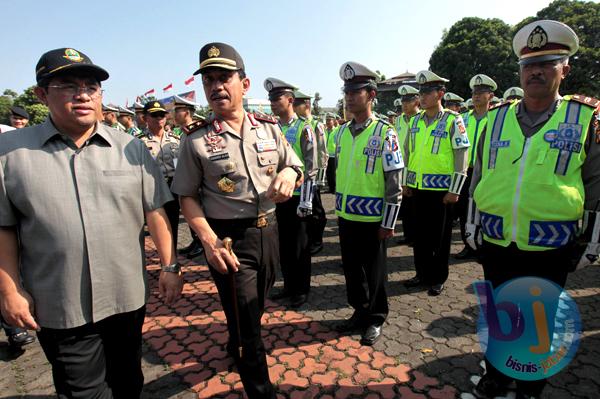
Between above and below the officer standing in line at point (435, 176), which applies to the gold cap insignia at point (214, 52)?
above

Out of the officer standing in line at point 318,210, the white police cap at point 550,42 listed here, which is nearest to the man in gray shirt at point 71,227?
the white police cap at point 550,42

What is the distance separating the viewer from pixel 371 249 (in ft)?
11.0

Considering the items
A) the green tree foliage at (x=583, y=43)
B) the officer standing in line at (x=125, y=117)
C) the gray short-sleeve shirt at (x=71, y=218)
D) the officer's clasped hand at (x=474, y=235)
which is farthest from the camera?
the green tree foliage at (x=583, y=43)

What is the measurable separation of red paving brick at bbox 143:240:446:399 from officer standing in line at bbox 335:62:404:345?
15.2 inches

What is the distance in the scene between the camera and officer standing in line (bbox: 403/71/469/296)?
416 cm

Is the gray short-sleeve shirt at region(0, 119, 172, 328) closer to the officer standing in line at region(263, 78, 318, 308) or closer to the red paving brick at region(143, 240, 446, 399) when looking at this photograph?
the red paving brick at region(143, 240, 446, 399)

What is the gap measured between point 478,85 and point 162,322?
237 inches

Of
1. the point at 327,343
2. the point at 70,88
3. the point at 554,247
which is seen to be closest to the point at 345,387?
the point at 327,343

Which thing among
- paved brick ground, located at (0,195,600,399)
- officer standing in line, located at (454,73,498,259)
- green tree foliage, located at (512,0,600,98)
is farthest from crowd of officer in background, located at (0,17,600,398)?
green tree foliage, located at (512,0,600,98)

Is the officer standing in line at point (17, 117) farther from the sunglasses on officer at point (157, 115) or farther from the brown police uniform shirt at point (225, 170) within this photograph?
the brown police uniform shirt at point (225, 170)

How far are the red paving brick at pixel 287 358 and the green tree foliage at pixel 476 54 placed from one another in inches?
1183

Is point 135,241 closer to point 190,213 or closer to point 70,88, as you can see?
point 190,213

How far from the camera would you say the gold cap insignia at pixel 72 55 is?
5.84ft

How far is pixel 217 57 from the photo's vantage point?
2250mm
